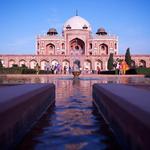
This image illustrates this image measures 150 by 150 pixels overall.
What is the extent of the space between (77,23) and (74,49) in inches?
151

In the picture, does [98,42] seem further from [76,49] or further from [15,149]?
[15,149]

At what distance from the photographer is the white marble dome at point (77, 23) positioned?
1853 inches

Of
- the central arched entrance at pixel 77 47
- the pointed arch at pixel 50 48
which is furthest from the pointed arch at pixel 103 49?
the pointed arch at pixel 50 48

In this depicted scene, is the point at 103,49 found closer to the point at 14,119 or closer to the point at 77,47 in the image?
the point at 77,47

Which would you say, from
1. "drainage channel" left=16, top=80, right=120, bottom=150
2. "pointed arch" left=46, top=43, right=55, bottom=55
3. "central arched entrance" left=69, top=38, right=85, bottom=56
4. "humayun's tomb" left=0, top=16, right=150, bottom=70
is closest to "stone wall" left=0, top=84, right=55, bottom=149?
"drainage channel" left=16, top=80, right=120, bottom=150

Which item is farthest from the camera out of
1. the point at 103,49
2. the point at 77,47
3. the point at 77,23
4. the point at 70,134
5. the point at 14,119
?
the point at 77,47

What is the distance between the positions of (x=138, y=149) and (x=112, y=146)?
0.74 metres

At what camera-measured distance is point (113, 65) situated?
1471 inches

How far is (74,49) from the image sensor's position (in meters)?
48.2

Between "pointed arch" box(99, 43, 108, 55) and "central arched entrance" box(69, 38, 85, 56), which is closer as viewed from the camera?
"pointed arch" box(99, 43, 108, 55)

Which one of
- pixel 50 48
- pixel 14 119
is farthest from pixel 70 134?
pixel 50 48

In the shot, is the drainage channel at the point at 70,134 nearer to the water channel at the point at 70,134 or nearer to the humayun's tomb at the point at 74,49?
the water channel at the point at 70,134

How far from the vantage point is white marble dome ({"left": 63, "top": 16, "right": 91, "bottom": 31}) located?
4706 centimetres

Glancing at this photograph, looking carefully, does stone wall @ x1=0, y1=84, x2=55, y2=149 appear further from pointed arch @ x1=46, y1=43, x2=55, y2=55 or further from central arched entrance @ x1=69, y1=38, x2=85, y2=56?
central arched entrance @ x1=69, y1=38, x2=85, y2=56
